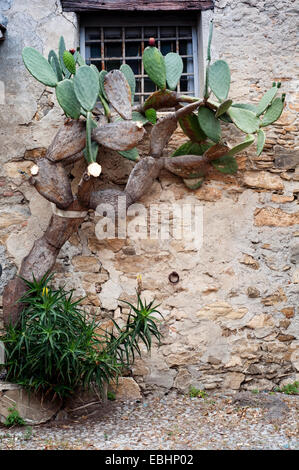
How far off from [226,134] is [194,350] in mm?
1567

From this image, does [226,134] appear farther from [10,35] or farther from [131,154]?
[10,35]

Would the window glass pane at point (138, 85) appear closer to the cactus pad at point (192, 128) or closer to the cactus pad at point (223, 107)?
the cactus pad at point (192, 128)

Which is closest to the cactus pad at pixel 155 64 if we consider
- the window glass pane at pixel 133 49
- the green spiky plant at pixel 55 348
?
the window glass pane at pixel 133 49

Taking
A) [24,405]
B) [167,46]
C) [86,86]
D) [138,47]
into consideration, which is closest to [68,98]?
[86,86]

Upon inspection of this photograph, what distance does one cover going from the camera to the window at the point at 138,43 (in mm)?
3987

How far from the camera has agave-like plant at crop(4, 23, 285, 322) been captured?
3.18 m

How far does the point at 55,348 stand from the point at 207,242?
133 centimetres

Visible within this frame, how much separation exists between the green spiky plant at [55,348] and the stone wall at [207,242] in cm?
39

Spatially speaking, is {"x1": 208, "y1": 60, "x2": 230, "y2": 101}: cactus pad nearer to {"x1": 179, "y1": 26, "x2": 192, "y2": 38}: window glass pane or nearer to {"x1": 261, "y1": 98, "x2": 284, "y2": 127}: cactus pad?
{"x1": 261, "y1": 98, "x2": 284, "y2": 127}: cactus pad

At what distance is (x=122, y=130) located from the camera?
10.3ft

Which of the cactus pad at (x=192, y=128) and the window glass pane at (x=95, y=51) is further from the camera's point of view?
the window glass pane at (x=95, y=51)

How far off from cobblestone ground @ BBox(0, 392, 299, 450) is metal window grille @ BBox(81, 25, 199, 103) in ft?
7.48

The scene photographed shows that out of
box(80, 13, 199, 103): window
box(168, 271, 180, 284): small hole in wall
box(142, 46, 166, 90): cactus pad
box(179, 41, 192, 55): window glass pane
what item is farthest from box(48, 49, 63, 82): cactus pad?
box(168, 271, 180, 284): small hole in wall
